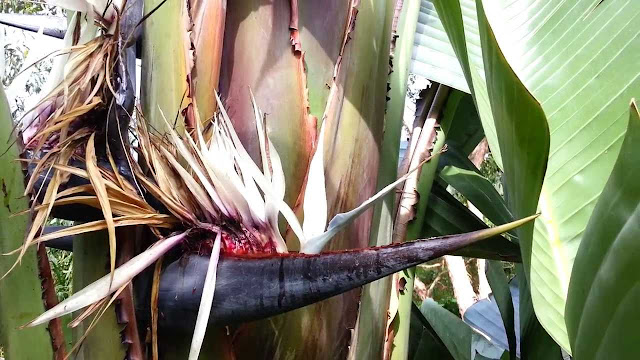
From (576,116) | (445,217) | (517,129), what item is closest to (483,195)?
(445,217)

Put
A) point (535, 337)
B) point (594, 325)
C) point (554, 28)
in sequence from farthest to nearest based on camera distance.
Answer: point (535, 337), point (554, 28), point (594, 325)

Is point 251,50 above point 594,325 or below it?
above

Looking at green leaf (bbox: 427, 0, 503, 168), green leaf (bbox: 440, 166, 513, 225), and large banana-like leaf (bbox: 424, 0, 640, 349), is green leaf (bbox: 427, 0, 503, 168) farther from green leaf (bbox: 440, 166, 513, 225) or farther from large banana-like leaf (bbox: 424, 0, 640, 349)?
green leaf (bbox: 440, 166, 513, 225)

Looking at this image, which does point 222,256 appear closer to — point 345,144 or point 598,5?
point 345,144

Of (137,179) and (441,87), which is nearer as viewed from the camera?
(137,179)

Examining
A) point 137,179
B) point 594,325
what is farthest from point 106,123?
point 594,325

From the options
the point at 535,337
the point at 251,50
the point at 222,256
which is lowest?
the point at 535,337

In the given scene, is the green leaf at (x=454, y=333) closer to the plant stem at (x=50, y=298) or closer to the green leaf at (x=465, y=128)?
the green leaf at (x=465, y=128)
